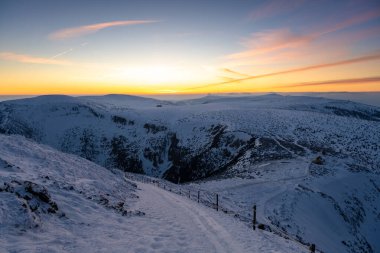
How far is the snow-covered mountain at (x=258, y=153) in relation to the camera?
2874 centimetres

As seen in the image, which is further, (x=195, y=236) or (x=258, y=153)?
(x=258, y=153)

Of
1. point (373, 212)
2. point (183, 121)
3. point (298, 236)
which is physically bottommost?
point (373, 212)

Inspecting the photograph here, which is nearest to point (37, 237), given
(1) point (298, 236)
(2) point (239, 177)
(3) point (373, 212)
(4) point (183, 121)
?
(1) point (298, 236)

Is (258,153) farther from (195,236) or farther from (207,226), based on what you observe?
(195,236)

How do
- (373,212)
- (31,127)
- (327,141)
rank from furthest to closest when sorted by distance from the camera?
1. (31,127)
2. (327,141)
3. (373,212)

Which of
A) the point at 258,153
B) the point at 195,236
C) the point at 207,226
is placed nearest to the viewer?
the point at 195,236

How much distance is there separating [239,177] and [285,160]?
35.0 ft

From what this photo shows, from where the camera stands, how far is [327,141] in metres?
59.3

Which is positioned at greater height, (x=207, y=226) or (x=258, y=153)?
(x=207, y=226)

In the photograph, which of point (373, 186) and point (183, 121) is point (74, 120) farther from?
point (373, 186)

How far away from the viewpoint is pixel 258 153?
4809 cm

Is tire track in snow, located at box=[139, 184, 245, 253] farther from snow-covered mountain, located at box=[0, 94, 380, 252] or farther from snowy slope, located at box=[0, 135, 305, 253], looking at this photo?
snow-covered mountain, located at box=[0, 94, 380, 252]

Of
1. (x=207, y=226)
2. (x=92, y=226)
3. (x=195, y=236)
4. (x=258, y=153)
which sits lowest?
(x=258, y=153)

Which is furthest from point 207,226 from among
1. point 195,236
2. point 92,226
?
point 92,226
